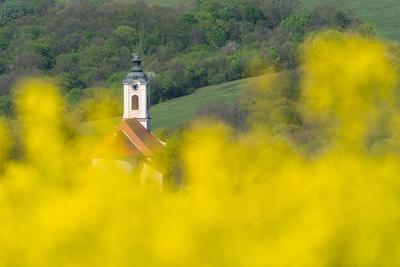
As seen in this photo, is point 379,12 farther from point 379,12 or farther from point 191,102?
point 191,102

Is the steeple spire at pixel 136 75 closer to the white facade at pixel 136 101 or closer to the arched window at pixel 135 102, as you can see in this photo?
the white facade at pixel 136 101

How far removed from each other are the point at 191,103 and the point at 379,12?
131ft

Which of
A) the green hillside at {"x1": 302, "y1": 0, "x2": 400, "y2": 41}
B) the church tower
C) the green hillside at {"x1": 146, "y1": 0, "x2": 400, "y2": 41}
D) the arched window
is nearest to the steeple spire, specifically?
the church tower

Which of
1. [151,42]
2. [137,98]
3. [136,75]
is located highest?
[136,75]

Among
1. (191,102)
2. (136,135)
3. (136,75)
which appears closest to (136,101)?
(136,75)

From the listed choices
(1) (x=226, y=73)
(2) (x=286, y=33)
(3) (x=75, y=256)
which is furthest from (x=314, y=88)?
(2) (x=286, y=33)

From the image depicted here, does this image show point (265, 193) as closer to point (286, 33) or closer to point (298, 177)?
point (298, 177)

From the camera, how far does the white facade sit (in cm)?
11156

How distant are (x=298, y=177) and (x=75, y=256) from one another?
16.8 feet

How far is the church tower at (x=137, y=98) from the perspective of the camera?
111562mm

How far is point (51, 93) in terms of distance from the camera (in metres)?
38.5

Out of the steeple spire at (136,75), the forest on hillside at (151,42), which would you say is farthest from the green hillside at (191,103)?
the forest on hillside at (151,42)

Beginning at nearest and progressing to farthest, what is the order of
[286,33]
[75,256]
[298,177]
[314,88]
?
[75,256], [298,177], [314,88], [286,33]

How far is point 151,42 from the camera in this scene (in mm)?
192625
